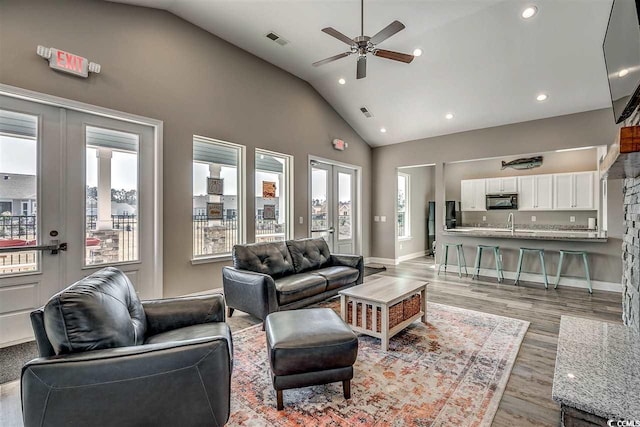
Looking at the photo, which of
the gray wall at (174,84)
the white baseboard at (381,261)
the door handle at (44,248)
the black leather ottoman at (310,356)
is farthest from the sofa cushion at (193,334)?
the white baseboard at (381,261)

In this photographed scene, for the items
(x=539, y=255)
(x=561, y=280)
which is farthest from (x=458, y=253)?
(x=561, y=280)

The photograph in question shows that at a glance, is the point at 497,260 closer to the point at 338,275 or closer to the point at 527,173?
the point at 527,173

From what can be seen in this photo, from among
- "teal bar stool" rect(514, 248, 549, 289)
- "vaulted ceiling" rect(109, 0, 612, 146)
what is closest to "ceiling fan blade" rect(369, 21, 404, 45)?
"vaulted ceiling" rect(109, 0, 612, 146)

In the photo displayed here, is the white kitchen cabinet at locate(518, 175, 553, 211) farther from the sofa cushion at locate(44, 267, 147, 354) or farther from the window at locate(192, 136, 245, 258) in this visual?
the sofa cushion at locate(44, 267, 147, 354)

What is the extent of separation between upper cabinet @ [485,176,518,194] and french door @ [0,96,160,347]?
7189 mm

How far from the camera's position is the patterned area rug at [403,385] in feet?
6.12

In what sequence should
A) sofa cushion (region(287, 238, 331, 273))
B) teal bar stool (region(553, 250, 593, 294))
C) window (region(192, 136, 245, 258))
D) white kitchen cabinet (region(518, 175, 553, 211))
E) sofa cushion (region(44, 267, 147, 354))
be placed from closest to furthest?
sofa cushion (region(44, 267, 147, 354)) < sofa cushion (region(287, 238, 331, 273)) < window (region(192, 136, 245, 258)) < teal bar stool (region(553, 250, 593, 294)) < white kitchen cabinet (region(518, 175, 553, 211))

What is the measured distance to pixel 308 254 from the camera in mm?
4395

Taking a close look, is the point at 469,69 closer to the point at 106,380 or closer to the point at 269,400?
the point at 269,400

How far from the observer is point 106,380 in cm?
132

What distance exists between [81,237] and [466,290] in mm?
5378

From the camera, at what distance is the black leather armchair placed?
1.27 metres

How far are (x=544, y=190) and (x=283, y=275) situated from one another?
241 inches

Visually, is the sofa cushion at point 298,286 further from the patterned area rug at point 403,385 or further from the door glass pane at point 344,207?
the door glass pane at point 344,207
